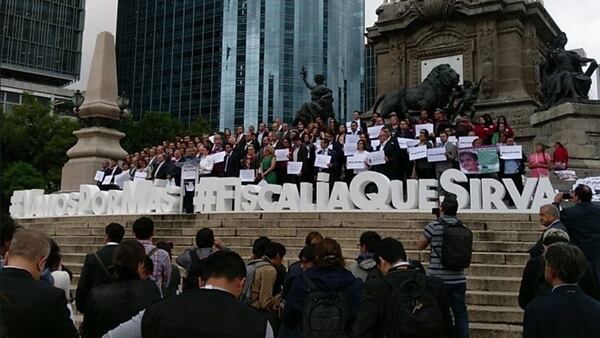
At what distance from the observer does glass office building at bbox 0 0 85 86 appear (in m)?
81.5

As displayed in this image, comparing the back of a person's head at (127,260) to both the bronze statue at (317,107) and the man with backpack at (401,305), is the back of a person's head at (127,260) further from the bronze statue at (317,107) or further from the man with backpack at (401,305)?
the bronze statue at (317,107)

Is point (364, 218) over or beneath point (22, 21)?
beneath

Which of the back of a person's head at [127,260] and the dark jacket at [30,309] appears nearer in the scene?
the dark jacket at [30,309]

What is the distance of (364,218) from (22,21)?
82.6 meters

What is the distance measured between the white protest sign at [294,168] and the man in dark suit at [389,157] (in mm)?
1799

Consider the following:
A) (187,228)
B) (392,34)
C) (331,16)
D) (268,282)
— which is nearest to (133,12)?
(331,16)

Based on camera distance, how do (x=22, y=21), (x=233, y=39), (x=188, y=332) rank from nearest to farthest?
(x=188, y=332) < (x=22, y=21) < (x=233, y=39)

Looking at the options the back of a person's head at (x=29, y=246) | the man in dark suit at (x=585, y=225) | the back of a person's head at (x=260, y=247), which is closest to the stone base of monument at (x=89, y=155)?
the back of a person's head at (x=260, y=247)

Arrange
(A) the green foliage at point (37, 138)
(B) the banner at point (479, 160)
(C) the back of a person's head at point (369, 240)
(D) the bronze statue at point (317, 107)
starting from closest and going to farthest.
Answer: (C) the back of a person's head at point (369, 240) < (B) the banner at point (479, 160) < (D) the bronze statue at point (317, 107) < (A) the green foliage at point (37, 138)

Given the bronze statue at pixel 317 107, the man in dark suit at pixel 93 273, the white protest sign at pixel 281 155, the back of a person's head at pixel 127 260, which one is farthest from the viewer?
the bronze statue at pixel 317 107

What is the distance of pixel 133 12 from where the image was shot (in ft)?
356

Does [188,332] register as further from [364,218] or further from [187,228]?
[187,228]

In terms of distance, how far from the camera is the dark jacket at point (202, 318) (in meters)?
2.76

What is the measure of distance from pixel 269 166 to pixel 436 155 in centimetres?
404
